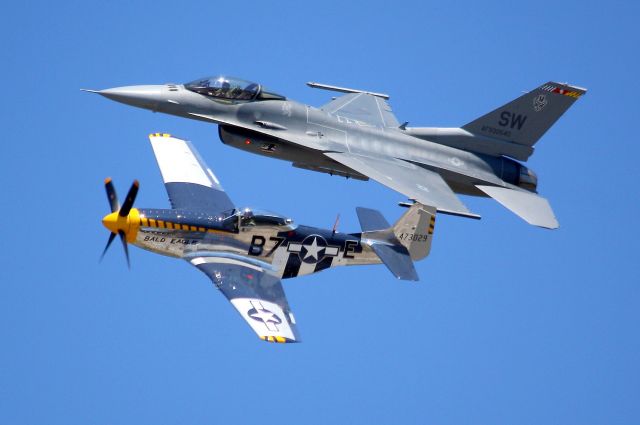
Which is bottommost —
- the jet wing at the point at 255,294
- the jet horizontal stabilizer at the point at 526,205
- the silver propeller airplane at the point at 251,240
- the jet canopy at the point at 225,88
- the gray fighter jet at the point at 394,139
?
the jet wing at the point at 255,294

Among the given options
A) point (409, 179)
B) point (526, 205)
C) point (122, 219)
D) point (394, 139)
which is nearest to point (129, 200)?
point (122, 219)

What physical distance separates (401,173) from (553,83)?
204 inches

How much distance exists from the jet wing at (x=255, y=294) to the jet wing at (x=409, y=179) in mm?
3515

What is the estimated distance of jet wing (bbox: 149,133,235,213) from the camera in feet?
115

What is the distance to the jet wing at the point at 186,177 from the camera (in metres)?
35.1

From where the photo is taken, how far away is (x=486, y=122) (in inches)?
1438

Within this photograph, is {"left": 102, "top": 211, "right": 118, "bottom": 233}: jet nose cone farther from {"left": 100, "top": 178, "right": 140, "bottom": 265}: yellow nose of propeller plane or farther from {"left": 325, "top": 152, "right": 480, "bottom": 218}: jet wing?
{"left": 325, "top": 152, "right": 480, "bottom": 218}: jet wing

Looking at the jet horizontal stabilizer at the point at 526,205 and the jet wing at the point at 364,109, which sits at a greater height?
the jet wing at the point at 364,109

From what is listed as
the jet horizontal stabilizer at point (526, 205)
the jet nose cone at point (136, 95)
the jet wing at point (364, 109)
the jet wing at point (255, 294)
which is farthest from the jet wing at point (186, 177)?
the jet horizontal stabilizer at point (526, 205)

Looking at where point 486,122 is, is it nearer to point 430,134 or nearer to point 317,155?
point 430,134

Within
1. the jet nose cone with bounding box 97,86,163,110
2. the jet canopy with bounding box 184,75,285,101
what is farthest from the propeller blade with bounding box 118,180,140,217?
the jet canopy with bounding box 184,75,285,101

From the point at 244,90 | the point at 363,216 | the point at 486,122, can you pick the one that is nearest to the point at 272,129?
the point at 244,90

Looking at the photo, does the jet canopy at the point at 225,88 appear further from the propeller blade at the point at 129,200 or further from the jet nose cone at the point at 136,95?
the propeller blade at the point at 129,200

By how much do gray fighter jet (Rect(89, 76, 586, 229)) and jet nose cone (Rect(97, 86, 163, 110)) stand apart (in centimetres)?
2
